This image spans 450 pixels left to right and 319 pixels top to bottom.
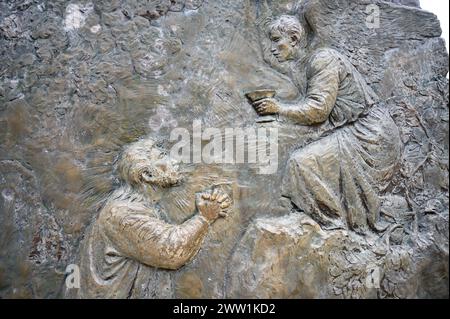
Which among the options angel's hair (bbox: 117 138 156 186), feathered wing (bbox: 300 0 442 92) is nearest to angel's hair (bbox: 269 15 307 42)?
feathered wing (bbox: 300 0 442 92)

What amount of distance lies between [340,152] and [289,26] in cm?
88

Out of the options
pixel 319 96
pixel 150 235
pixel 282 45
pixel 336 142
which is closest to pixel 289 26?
pixel 282 45

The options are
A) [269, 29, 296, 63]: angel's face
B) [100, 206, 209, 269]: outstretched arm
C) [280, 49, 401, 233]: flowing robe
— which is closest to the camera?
[100, 206, 209, 269]: outstretched arm

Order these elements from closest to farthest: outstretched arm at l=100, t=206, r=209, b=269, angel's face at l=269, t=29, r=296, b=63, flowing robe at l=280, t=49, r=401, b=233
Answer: outstretched arm at l=100, t=206, r=209, b=269 < flowing robe at l=280, t=49, r=401, b=233 < angel's face at l=269, t=29, r=296, b=63

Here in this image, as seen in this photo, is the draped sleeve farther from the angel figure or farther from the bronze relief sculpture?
the bronze relief sculpture

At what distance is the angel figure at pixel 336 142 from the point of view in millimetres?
2916

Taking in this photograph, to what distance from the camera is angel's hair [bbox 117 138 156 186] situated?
2836mm

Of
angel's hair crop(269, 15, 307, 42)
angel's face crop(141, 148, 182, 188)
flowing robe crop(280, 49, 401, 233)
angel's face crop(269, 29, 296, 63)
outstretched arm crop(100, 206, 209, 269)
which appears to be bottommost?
outstretched arm crop(100, 206, 209, 269)

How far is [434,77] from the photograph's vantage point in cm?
320

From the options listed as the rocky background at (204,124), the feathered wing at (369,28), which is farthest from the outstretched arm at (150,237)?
the feathered wing at (369,28)

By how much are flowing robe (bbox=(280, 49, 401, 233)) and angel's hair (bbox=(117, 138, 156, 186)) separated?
33.5 inches

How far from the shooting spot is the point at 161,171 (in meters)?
2.87
